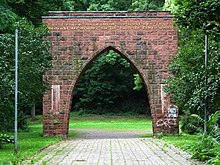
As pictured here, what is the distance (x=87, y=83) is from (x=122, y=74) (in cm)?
346

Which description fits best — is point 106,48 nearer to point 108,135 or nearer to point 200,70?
point 108,135

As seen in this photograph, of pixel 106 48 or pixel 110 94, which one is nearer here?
pixel 106 48

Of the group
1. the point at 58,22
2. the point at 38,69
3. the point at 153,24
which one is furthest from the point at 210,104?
the point at 58,22

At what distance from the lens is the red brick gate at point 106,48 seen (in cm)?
2084

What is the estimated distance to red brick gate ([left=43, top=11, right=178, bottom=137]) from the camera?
20.8 metres

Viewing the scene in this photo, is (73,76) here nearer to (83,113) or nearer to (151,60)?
(151,60)

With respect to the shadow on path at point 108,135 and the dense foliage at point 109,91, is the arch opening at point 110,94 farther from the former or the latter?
the shadow on path at point 108,135

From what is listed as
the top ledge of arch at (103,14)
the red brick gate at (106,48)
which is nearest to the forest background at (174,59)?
the red brick gate at (106,48)

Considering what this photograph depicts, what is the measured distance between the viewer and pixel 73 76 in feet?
68.9

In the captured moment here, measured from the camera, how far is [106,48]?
21.0 m

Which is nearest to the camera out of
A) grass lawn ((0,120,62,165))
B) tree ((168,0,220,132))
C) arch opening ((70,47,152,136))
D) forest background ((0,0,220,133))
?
tree ((168,0,220,132))

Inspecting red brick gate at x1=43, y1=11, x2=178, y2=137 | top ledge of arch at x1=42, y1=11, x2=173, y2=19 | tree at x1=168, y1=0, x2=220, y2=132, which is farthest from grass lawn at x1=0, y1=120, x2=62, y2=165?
top ledge of arch at x1=42, y1=11, x2=173, y2=19

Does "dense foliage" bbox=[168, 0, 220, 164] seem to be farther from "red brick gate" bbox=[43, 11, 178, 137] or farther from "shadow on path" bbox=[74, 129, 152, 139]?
"shadow on path" bbox=[74, 129, 152, 139]

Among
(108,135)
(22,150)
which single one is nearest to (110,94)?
(108,135)
